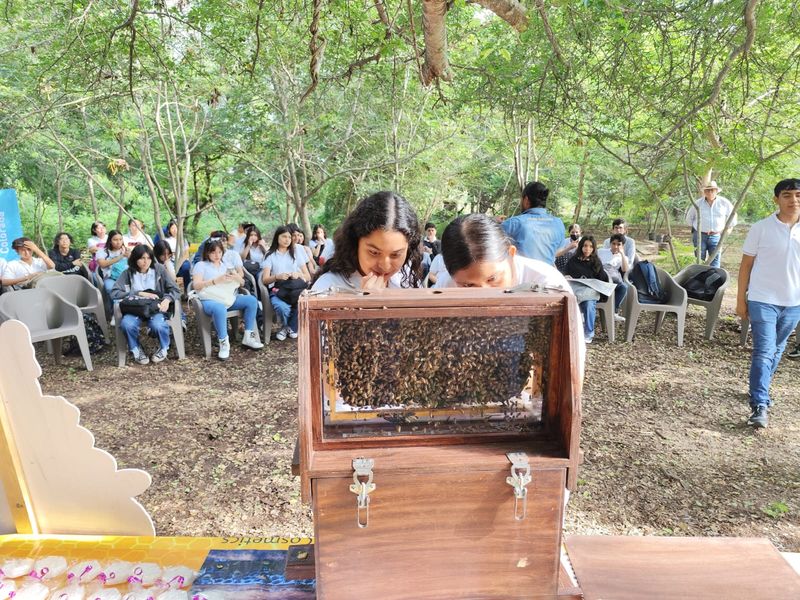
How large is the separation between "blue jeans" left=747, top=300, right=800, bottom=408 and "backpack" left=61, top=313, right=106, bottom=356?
25.1 feet

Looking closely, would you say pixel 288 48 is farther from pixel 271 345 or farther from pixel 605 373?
pixel 605 373

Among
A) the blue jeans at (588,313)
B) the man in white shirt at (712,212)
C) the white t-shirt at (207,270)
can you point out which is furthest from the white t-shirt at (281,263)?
the man in white shirt at (712,212)

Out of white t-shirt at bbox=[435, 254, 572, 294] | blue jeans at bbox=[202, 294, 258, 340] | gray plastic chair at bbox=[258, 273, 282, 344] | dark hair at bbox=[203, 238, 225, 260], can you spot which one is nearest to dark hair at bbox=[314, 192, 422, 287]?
white t-shirt at bbox=[435, 254, 572, 294]

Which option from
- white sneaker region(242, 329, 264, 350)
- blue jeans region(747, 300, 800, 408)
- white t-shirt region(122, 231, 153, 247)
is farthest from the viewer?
white t-shirt region(122, 231, 153, 247)

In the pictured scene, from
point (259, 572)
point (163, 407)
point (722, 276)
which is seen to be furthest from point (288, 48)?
point (259, 572)

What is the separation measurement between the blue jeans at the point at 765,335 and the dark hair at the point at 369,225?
373 cm

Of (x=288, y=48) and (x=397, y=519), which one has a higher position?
(x=288, y=48)

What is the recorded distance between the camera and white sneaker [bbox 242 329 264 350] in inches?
287

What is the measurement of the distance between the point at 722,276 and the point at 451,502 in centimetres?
753

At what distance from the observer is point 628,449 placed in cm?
453

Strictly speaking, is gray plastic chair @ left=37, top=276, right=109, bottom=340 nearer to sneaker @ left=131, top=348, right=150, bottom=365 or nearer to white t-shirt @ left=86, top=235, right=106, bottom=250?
sneaker @ left=131, top=348, right=150, bottom=365

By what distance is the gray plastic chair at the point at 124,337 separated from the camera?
21.9 feet

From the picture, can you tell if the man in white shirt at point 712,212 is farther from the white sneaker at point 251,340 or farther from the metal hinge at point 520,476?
the metal hinge at point 520,476

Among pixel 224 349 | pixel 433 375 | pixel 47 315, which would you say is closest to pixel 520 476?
pixel 433 375
